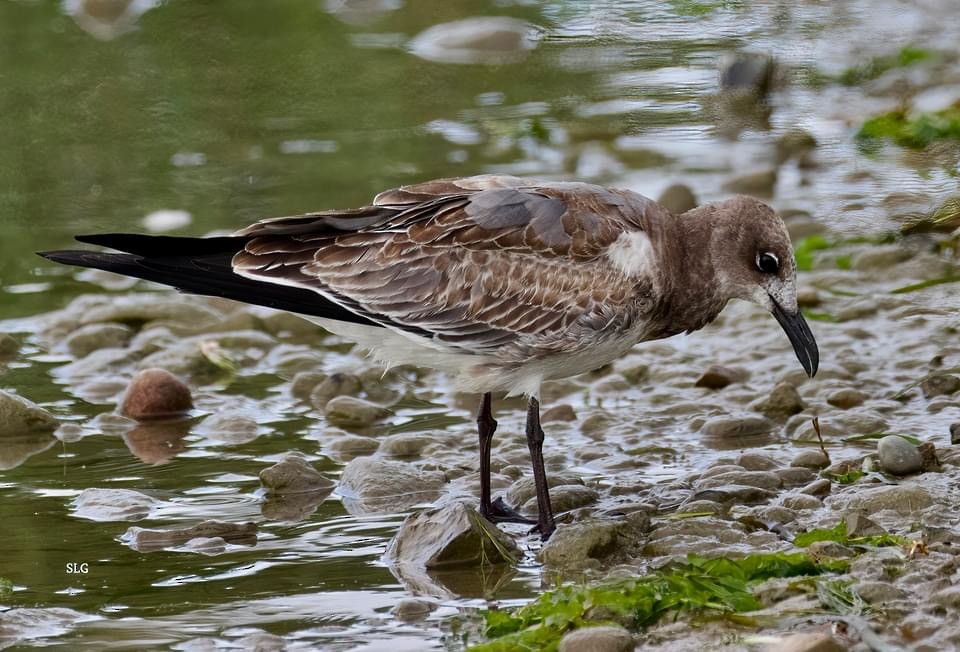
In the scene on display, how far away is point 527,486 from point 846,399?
1.70 metres

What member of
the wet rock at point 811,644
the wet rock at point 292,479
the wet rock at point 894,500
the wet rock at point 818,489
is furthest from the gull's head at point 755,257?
the wet rock at point 811,644

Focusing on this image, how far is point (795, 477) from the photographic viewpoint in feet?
19.3

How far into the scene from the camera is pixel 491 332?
5855 mm

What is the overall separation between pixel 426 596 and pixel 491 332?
4.18ft

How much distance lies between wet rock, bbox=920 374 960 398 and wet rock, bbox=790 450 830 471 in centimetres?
105

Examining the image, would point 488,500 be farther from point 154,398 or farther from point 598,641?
point 154,398

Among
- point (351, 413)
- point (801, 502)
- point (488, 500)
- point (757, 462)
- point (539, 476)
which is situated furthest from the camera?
point (351, 413)

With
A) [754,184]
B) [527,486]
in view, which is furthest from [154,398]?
[754,184]

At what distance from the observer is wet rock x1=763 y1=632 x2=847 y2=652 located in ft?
12.9

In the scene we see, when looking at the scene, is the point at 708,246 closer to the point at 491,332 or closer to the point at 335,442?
the point at 491,332

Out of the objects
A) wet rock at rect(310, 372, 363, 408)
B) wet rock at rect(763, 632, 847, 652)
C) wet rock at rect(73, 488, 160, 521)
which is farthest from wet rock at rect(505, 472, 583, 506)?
wet rock at rect(763, 632, 847, 652)

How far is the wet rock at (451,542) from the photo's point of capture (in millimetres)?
5195

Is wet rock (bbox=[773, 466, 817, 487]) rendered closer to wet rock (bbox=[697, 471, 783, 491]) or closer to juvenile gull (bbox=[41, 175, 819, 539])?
wet rock (bbox=[697, 471, 783, 491])

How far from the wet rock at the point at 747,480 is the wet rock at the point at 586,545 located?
69 cm
